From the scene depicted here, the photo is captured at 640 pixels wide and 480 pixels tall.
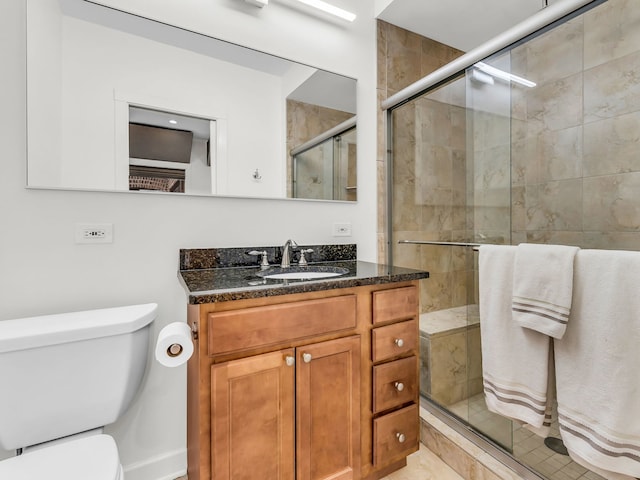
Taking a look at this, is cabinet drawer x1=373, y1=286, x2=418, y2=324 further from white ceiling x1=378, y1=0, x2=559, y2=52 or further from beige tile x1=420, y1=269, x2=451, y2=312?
white ceiling x1=378, y1=0, x2=559, y2=52

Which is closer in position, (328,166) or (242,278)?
(242,278)

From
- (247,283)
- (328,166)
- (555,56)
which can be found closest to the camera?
(247,283)

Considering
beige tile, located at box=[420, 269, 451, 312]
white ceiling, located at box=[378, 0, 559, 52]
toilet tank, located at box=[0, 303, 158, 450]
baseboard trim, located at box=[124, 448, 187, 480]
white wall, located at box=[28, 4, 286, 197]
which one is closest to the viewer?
toilet tank, located at box=[0, 303, 158, 450]

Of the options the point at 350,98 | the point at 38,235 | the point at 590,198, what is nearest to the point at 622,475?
the point at 590,198

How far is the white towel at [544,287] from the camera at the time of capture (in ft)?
3.24

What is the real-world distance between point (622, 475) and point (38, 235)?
211cm

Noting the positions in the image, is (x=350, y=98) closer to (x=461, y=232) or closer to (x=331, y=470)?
(x=461, y=232)

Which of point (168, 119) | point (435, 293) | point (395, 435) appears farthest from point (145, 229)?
point (435, 293)

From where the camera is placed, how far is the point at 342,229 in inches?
74.1

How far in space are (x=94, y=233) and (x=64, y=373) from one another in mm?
545

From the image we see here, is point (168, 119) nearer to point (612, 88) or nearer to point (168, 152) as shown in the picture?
point (168, 152)

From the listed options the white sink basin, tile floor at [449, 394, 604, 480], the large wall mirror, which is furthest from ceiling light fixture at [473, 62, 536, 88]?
tile floor at [449, 394, 604, 480]

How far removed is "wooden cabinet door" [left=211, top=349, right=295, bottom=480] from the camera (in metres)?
0.98

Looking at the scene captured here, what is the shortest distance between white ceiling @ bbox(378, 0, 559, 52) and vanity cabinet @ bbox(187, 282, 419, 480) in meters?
1.70
